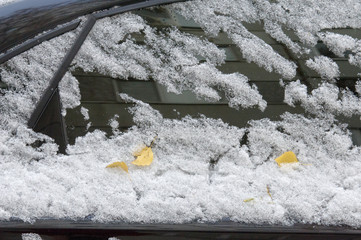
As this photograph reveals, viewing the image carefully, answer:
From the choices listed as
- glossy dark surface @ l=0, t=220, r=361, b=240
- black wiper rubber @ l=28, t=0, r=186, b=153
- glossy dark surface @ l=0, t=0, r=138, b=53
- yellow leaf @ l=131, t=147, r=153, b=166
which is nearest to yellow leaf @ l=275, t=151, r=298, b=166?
glossy dark surface @ l=0, t=220, r=361, b=240

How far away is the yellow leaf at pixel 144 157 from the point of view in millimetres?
1496

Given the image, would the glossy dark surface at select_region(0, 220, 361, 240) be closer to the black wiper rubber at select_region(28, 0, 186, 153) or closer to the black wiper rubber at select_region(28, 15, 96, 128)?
the black wiper rubber at select_region(28, 0, 186, 153)

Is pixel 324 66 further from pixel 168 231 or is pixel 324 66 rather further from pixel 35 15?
pixel 35 15

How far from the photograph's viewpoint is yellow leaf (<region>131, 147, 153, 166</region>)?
4.91ft

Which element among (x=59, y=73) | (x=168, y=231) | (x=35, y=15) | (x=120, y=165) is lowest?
(x=168, y=231)

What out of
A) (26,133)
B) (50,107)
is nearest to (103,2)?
(50,107)

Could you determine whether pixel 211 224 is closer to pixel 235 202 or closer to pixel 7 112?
pixel 235 202

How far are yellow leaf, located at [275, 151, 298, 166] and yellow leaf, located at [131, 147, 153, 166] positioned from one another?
1.35 ft

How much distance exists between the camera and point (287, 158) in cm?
158

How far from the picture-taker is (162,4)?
197cm

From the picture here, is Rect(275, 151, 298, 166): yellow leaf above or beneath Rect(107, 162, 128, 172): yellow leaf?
above

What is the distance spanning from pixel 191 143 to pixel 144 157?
6.5 inches

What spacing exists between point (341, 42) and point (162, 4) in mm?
766

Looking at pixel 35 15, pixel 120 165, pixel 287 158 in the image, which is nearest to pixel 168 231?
pixel 120 165
